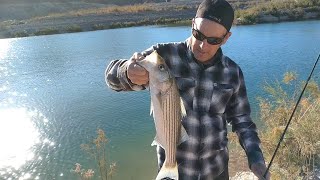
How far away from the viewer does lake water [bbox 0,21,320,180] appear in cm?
882

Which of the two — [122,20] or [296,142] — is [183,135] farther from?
[122,20]

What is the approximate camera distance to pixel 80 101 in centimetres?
1243

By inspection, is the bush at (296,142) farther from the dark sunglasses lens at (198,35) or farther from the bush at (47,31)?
the bush at (47,31)

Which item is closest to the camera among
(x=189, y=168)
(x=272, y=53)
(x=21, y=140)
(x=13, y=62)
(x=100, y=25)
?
(x=189, y=168)

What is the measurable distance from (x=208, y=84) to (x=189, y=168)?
542mm

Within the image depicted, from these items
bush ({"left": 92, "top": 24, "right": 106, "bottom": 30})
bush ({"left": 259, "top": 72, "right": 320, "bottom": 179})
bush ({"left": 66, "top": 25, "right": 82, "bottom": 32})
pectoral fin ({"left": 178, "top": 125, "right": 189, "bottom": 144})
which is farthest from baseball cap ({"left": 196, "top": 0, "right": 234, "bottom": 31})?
bush ({"left": 92, "top": 24, "right": 106, "bottom": 30})

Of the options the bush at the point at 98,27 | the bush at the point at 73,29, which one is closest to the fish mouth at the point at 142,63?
the bush at the point at 73,29

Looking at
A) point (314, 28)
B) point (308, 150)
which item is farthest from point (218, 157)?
point (314, 28)

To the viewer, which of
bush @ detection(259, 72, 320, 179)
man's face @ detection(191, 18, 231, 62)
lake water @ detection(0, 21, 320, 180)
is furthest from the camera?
lake water @ detection(0, 21, 320, 180)

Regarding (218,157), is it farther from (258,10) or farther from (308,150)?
(258,10)

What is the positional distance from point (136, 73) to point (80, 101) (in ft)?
35.3

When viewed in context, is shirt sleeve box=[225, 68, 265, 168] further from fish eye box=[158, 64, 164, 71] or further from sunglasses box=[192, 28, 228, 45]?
fish eye box=[158, 64, 164, 71]

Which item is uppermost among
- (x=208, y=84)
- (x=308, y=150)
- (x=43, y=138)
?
(x=208, y=84)

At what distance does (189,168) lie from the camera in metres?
2.43
